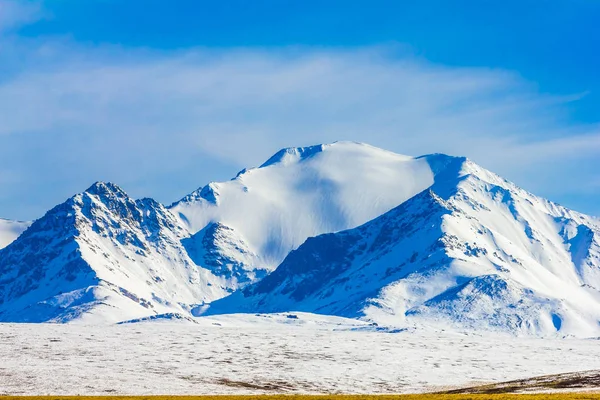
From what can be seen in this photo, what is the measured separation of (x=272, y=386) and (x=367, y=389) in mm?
17192

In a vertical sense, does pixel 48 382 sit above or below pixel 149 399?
above

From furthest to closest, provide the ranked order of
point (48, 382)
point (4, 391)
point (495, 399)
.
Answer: point (48, 382), point (4, 391), point (495, 399)

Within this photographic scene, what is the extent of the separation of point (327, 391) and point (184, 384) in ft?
83.7

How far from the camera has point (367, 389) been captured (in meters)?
194

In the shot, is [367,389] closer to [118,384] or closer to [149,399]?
[118,384]

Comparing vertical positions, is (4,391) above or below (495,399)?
above

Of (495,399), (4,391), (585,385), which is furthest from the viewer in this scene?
(4,391)

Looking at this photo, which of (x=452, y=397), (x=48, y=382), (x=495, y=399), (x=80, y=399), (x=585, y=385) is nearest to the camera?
(x=495, y=399)

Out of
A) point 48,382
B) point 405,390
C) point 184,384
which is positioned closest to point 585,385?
point 405,390

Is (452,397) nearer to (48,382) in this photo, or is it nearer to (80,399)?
(80,399)

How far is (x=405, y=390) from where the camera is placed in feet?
630

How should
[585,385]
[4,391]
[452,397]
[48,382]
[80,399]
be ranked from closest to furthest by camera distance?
1. [452,397]
2. [80,399]
3. [585,385]
4. [4,391]
5. [48,382]

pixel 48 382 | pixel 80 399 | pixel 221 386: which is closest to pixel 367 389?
pixel 221 386

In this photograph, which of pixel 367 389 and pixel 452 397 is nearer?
pixel 452 397
